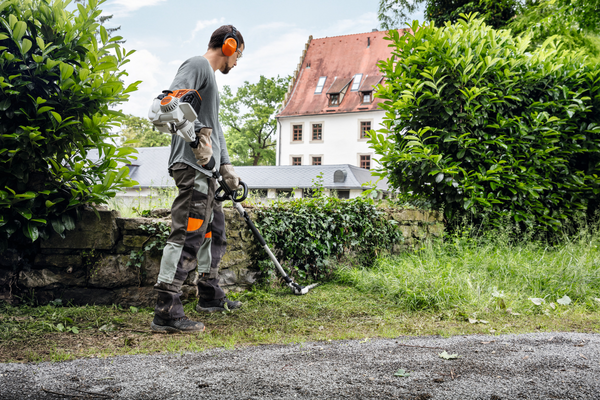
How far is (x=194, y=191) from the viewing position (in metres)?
2.90

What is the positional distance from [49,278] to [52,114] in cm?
135

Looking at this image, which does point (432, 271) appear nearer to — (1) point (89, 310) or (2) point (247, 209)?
(2) point (247, 209)

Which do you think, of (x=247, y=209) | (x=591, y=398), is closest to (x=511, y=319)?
(x=591, y=398)

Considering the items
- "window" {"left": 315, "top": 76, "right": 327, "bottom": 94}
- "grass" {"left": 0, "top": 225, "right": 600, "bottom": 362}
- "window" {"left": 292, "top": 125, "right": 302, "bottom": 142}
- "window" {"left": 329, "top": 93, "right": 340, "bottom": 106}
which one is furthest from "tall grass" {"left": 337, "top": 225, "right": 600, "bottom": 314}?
"window" {"left": 315, "top": 76, "right": 327, "bottom": 94}

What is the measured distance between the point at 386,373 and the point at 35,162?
285 centimetres

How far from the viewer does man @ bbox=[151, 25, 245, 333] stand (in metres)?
2.80

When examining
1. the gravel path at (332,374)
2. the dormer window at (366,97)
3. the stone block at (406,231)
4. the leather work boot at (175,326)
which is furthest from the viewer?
the dormer window at (366,97)

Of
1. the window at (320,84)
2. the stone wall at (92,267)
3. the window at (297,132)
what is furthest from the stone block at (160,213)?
the window at (320,84)

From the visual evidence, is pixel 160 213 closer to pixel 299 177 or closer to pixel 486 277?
pixel 486 277

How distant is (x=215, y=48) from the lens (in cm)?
321

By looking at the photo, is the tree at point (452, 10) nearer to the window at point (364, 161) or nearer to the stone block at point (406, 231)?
the stone block at point (406, 231)

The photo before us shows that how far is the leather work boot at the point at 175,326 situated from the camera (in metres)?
2.73

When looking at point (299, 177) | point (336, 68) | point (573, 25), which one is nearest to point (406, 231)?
point (573, 25)

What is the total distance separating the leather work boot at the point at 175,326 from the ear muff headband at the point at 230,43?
2103mm
